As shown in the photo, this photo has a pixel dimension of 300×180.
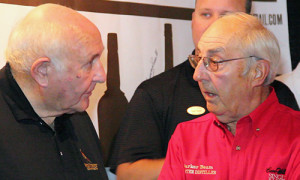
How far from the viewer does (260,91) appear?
245cm

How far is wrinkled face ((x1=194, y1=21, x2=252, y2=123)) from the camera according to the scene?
2.38 meters

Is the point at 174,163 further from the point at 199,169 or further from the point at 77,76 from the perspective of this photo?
the point at 77,76

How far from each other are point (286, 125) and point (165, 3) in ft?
4.70

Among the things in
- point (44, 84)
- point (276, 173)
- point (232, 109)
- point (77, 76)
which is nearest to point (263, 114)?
point (232, 109)

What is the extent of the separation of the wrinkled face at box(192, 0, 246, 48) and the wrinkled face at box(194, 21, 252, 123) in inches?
23.2

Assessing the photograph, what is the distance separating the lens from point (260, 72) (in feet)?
7.92

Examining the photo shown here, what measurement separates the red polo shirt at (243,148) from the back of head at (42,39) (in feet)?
2.22

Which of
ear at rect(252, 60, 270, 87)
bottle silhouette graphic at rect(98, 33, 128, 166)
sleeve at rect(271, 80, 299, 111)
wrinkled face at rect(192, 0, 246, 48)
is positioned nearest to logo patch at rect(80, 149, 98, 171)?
bottle silhouette graphic at rect(98, 33, 128, 166)

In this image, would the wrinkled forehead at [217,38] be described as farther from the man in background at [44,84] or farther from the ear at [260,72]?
the man in background at [44,84]

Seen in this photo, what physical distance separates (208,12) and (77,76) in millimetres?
1071

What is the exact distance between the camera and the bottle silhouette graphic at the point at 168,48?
3428 millimetres

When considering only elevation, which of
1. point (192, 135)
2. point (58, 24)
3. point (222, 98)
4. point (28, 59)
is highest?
point (58, 24)

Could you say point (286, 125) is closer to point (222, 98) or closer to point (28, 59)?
point (222, 98)

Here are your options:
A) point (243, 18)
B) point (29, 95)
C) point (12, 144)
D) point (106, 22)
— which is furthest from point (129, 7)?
point (12, 144)
